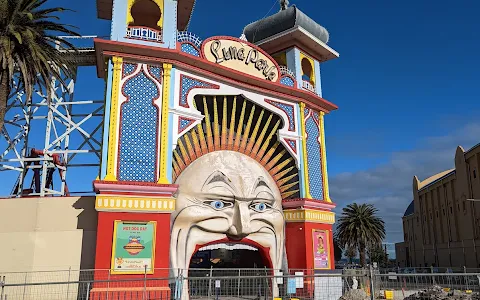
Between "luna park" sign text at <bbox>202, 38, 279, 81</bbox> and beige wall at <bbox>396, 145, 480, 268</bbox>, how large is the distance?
25756mm

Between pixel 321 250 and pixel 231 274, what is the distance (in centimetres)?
427

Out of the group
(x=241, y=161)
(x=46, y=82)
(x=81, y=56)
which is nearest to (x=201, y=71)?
(x=241, y=161)

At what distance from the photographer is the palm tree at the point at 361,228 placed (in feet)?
120

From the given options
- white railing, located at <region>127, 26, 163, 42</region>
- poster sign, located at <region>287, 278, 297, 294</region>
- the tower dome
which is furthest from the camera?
the tower dome

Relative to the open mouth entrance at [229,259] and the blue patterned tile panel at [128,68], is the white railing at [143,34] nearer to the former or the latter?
the blue patterned tile panel at [128,68]

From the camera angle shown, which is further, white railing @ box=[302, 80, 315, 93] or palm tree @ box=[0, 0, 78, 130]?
white railing @ box=[302, 80, 315, 93]

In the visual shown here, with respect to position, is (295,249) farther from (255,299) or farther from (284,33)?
(284,33)

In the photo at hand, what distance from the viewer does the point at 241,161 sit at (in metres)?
18.3

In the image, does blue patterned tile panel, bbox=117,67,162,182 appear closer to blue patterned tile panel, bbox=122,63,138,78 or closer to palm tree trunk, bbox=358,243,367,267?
blue patterned tile panel, bbox=122,63,138,78

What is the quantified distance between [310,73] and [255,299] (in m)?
12.8

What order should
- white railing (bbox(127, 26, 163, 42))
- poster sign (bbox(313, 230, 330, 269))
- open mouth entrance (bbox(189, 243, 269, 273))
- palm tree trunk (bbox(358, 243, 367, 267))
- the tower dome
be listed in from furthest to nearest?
palm tree trunk (bbox(358, 243, 367, 267))
open mouth entrance (bbox(189, 243, 269, 273))
the tower dome
poster sign (bbox(313, 230, 330, 269))
white railing (bbox(127, 26, 163, 42))

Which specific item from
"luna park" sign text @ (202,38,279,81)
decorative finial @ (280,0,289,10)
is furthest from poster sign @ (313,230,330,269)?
decorative finial @ (280,0,289,10)

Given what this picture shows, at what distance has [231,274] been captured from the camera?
62.7 ft

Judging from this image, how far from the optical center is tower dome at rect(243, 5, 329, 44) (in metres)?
21.6
